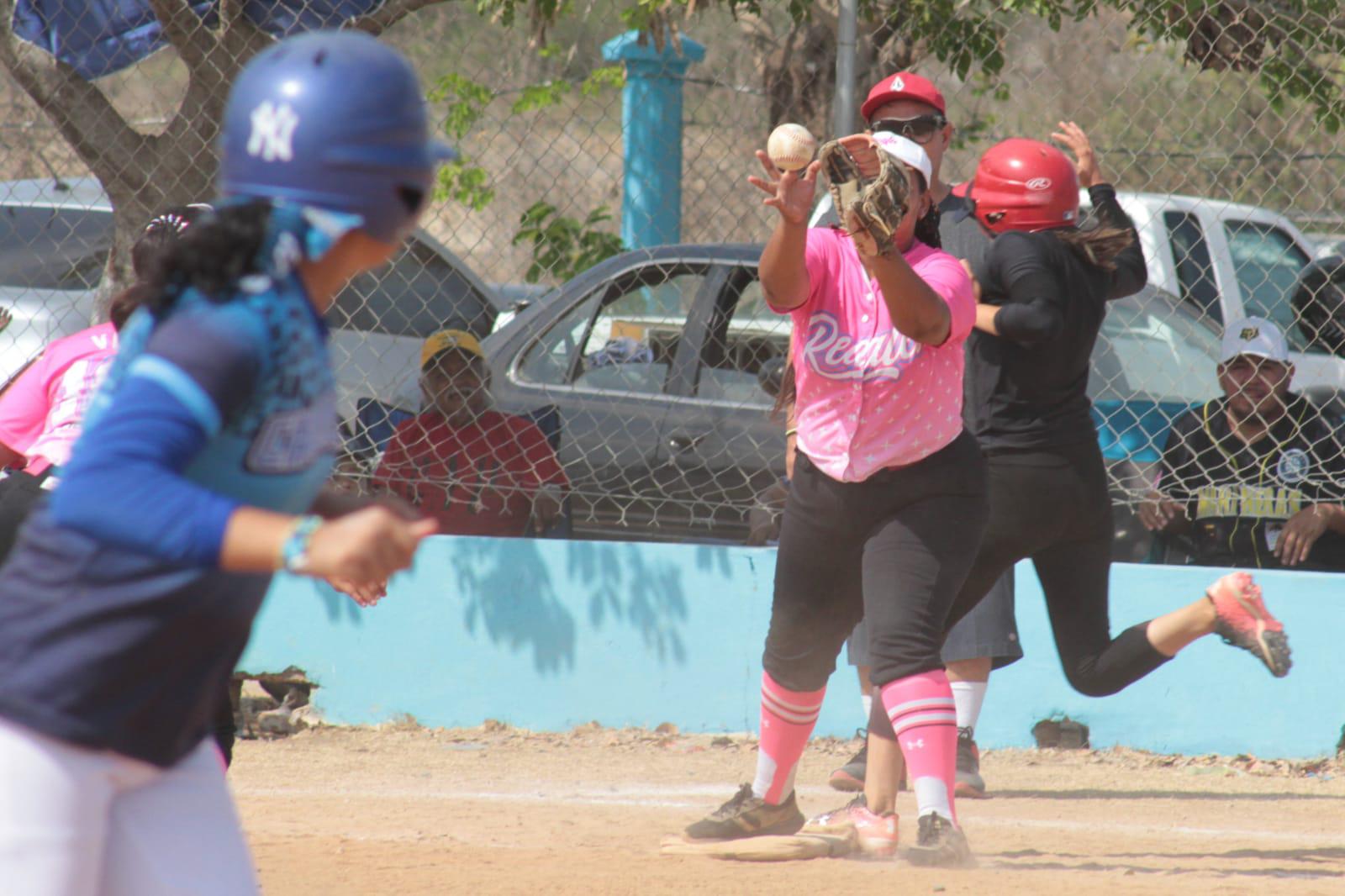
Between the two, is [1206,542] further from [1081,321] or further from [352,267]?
[352,267]

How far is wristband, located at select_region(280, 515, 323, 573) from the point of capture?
5.89 feet

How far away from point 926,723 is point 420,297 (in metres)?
5.77

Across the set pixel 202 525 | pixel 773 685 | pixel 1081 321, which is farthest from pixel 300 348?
pixel 1081 321

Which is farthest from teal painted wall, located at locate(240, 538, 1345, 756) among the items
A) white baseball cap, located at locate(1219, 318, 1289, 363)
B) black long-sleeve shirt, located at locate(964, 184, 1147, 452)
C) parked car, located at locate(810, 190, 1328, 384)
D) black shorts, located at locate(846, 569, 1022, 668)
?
parked car, located at locate(810, 190, 1328, 384)

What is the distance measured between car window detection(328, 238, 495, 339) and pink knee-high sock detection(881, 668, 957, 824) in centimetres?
474

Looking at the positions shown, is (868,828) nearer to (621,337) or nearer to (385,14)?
(621,337)

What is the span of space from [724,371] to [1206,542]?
74.6 inches

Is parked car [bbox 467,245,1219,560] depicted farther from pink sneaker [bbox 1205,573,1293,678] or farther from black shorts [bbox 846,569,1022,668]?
pink sneaker [bbox 1205,573,1293,678]

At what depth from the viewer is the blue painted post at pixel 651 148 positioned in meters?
7.04

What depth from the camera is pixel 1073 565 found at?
4.44 m

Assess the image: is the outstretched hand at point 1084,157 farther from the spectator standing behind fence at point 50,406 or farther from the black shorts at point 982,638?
the spectator standing behind fence at point 50,406

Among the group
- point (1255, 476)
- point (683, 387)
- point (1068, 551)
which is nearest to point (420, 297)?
point (683, 387)

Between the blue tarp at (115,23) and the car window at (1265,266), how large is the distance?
14.9 ft

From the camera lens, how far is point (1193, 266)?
862cm
